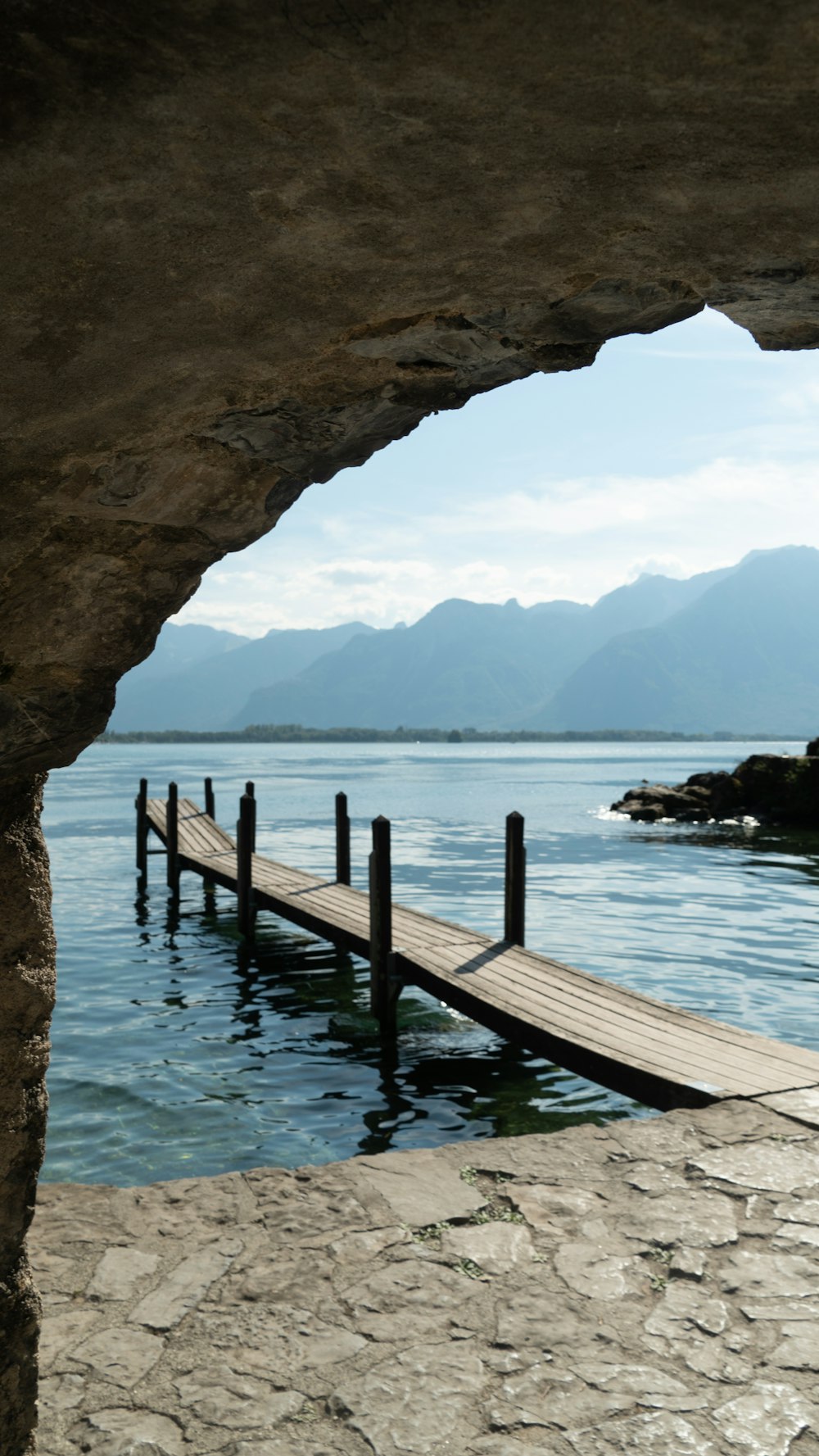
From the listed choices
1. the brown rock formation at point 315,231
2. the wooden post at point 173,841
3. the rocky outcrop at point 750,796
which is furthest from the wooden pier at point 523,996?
the rocky outcrop at point 750,796

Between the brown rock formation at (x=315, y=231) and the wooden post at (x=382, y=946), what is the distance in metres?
8.78

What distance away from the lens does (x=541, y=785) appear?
71.8 metres

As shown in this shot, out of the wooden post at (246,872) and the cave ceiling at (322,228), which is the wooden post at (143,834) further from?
the cave ceiling at (322,228)

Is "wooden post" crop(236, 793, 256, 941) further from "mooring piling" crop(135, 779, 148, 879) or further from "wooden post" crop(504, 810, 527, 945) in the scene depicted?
"mooring piling" crop(135, 779, 148, 879)

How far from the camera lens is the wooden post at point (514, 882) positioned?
1168cm

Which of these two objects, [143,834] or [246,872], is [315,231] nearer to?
[246,872]

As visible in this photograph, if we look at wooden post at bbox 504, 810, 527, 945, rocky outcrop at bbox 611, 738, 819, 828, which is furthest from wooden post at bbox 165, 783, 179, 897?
rocky outcrop at bbox 611, 738, 819, 828

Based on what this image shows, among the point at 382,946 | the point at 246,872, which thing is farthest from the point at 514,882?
the point at 246,872

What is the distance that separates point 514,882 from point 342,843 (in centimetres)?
613

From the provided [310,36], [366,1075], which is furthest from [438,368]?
[366,1075]

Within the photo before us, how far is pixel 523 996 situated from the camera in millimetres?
9172

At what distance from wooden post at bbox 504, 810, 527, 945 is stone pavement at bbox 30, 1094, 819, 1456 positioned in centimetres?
588

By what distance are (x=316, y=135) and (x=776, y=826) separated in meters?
37.0

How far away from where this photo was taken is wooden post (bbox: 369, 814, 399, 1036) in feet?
36.9
